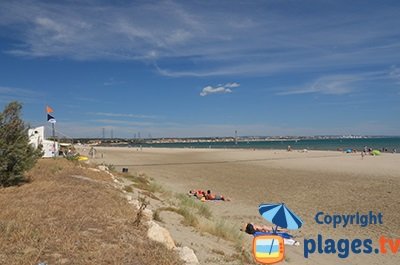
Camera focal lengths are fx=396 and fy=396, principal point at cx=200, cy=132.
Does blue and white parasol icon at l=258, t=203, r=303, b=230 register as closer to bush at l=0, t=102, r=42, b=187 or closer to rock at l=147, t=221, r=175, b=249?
rock at l=147, t=221, r=175, b=249

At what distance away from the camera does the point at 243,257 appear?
7527 millimetres

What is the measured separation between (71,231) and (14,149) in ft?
24.3

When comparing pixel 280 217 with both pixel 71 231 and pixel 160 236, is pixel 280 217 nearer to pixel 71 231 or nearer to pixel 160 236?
pixel 160 236

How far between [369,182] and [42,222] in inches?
760

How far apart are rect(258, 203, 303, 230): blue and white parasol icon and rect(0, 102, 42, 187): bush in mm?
8088

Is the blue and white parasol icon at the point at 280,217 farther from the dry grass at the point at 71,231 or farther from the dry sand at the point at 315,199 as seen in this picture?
the dry grass at the point at 71,231

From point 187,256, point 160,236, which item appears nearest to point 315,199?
point 160,236

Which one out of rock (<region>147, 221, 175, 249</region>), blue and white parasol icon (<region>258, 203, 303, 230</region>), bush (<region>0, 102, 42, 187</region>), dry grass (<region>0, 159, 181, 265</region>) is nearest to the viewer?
dry grass (<region>0, 159, 181, 265</region>)

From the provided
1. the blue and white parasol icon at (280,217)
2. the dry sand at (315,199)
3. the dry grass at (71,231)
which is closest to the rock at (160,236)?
the dry grass at (71,231)

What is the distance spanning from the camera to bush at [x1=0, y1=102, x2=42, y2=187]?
41.1 feet

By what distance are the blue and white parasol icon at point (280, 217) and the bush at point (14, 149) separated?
26.5 ft

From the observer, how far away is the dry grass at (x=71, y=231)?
5.54 m

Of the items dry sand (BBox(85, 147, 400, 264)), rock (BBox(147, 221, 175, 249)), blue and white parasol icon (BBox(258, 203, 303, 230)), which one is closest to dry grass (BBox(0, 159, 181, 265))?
rock (BBox(147, 221, 175, 249))

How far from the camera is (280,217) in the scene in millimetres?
8961
